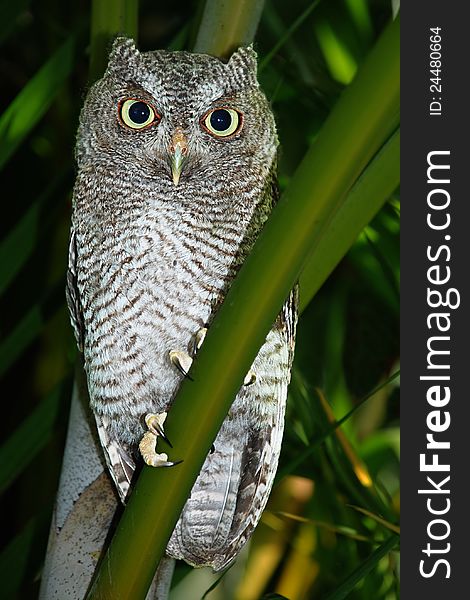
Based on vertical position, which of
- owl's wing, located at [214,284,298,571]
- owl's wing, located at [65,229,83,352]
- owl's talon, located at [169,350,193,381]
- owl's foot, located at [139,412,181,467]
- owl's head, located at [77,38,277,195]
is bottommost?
owl's foot, located at [139,412,181,467]

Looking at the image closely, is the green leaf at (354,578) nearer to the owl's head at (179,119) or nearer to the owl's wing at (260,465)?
the owl's wing at (260,465)

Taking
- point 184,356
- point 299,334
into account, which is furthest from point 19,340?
point 299,334

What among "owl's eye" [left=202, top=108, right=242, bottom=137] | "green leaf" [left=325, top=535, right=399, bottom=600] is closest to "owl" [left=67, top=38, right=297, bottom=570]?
"owl's eye" [left=202, top=108, right=242, bottom=137]

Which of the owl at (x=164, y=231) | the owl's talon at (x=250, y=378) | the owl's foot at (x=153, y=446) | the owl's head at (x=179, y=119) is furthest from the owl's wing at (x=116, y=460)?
the owl's head at (x=179, y=119)

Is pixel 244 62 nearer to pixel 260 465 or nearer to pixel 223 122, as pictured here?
pixel 223 122

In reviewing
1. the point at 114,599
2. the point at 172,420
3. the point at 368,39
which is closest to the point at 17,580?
the point at 114,599

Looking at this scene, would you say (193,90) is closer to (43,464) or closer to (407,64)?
(407,64)

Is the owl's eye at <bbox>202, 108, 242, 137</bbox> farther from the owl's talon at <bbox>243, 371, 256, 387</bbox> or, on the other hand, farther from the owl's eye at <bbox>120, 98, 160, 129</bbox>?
the owl's talon at <bbox>243, 371, 256, 387</bbox>
